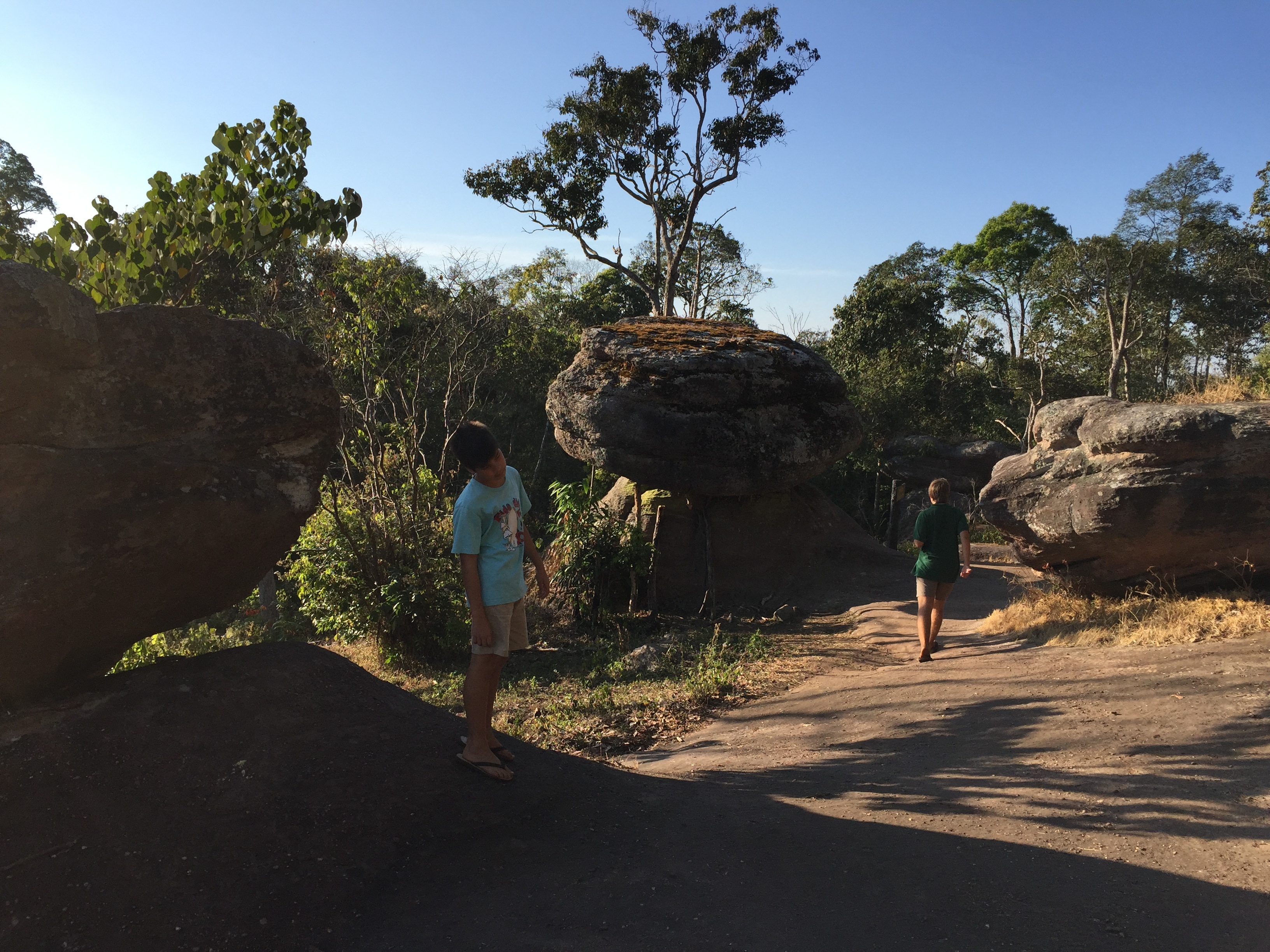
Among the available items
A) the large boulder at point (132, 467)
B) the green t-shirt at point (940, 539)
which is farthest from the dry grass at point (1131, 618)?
the large boulder at point (132, 467)

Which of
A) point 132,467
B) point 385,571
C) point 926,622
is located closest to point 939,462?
point 926,622

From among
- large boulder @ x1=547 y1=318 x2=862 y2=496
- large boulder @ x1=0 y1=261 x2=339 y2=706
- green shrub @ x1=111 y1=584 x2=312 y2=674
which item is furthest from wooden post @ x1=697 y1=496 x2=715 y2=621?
large boulder @ x1=0 y1=261 x2=339 y2=706

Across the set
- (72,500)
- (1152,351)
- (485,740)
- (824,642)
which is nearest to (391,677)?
(824,642)

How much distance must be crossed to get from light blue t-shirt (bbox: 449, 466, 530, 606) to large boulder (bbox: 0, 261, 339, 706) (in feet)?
2.72

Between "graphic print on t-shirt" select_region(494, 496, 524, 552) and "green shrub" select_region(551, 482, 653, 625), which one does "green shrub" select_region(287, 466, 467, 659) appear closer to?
"green shrub" select_region(551, 482, 653, 625)

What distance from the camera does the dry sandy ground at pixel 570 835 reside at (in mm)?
2963

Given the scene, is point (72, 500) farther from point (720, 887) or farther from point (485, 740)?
point (720, 887)

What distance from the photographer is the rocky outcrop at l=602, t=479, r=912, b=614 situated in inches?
456

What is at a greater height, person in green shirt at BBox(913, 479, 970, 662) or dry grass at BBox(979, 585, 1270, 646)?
person in green shirt at BBox(913, 479, 970, 662)

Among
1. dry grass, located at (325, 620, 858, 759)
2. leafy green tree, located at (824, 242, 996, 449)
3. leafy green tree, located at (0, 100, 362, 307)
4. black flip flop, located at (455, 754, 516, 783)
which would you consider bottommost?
dry grass, located at (325, 620, 858, 759)

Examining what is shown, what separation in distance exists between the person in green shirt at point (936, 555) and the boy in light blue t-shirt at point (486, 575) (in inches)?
174

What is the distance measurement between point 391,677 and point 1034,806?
22.1 ft

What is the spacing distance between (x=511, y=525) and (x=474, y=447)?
0.43 meters

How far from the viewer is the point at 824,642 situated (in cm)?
914
